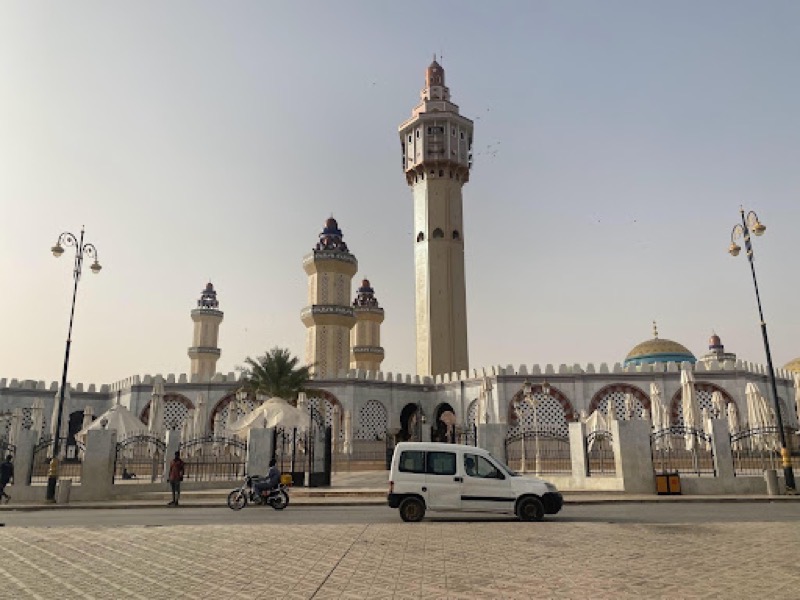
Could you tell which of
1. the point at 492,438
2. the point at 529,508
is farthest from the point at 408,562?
the point at 492,438

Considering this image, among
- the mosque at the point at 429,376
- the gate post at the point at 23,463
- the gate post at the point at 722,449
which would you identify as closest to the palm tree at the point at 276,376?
the mosque at the point at 429,376

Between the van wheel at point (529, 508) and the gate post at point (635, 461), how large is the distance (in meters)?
7.48

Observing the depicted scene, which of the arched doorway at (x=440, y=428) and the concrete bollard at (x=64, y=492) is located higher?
the arched doorway at (x=440, y=428)

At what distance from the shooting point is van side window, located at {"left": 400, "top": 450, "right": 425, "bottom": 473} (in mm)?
12219

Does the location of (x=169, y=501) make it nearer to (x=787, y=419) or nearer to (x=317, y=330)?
(x=317, y=330)

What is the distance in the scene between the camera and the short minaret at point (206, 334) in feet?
215

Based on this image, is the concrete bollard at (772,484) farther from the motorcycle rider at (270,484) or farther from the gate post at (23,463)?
the gate post at (23,463)

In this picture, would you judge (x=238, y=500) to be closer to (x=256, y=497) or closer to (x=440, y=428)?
(x=256, y=497)

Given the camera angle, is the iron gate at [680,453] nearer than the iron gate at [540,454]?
No

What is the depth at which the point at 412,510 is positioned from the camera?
1202 centimetres

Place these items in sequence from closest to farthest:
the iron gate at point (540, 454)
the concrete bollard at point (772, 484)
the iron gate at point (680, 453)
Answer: the concrete bollard at point (772, 484), the iron gate at point (540, 454), the iron gate at point (680, 453)

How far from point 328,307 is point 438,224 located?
43.7 ft

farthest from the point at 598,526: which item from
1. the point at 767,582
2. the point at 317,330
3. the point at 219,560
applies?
the point at 317,330

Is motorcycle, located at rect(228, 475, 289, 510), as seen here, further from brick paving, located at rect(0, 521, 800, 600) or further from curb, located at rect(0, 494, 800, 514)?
brick paving, located at rect(0, 521, 800, 600)
